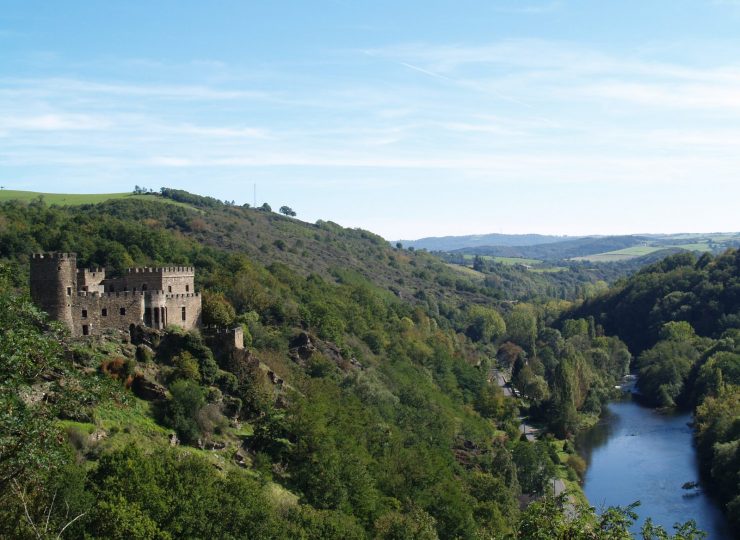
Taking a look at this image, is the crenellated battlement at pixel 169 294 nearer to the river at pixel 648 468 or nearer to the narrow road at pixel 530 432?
the narrow road at pixel 530 432

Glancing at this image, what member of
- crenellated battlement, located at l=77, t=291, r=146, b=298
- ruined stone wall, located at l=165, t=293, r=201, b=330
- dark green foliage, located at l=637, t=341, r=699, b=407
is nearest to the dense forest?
ruined stone wall, located at l=165, t=293, r=201, b=330

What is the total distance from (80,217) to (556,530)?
90078 millimetres

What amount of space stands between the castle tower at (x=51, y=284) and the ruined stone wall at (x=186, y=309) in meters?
7.45

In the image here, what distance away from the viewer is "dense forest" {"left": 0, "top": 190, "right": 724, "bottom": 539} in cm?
3191

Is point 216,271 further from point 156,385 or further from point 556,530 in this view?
point 556,530

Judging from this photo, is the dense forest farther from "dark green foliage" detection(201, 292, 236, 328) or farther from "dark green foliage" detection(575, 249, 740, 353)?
"dark green foliage" detection(575, 249, 740, 353)

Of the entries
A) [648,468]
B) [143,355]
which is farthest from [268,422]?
[648,468]

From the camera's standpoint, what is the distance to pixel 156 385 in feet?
168

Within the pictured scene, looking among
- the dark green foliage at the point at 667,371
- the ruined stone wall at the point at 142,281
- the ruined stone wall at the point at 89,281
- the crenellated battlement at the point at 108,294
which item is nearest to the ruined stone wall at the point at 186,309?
the ruined stone wall at the point at 142,281

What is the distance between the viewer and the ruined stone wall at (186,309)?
5681 cm

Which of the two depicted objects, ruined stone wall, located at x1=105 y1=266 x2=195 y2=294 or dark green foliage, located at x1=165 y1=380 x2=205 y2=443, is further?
ruined stone wall, located at x1=105 y1=266 x2=195 y2=294

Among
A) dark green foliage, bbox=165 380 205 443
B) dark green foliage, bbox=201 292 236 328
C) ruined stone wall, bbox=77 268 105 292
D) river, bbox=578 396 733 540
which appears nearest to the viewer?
dark green foliage, bbox=165 380 205 443

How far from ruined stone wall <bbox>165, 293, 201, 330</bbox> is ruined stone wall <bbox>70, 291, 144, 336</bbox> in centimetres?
290

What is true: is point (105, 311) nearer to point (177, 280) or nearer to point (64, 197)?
point (177, 280)
